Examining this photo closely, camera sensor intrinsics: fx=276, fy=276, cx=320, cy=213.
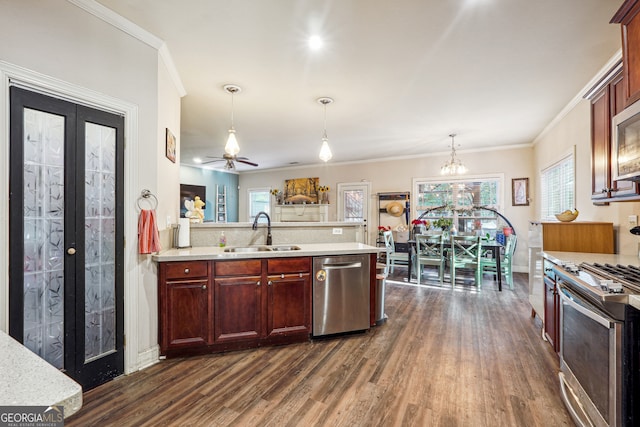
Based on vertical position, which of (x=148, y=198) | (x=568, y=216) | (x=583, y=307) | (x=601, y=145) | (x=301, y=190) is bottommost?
(x=583, y=307)

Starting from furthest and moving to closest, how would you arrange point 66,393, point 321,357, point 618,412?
point 321,357 → point 618,412 → point 66,393

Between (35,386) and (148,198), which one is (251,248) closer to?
(148,198)

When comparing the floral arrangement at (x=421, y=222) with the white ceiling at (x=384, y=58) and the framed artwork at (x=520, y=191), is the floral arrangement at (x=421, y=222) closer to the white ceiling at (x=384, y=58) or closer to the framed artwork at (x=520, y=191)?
the framed artwork at (x=520, y=191)

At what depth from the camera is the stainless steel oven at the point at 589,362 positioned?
1318mm

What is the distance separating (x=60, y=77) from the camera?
5.78 ft

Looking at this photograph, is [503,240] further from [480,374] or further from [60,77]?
[60,77]

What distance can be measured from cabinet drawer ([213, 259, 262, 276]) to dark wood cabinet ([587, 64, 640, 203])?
2.86 meters

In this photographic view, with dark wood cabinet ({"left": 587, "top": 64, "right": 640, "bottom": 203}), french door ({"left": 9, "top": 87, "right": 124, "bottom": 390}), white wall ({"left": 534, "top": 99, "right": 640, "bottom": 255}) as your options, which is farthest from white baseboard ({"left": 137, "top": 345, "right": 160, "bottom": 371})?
white wall ({"left": 534, "top": 99, "right": 640, "bottom": 255})

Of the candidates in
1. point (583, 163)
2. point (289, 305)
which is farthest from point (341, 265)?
point (583, 163)

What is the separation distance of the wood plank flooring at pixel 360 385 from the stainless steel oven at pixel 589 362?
0.55 ft

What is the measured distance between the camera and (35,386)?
653 mm

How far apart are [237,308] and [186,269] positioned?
0.56 metres

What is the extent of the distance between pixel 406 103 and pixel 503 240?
3305mm

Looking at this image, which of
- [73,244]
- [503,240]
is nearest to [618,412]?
[73,244]
